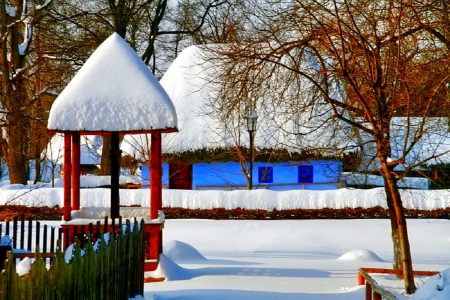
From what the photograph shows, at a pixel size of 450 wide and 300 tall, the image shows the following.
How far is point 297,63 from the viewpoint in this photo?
10547 mm

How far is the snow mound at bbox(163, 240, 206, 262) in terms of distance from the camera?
13.1 meters

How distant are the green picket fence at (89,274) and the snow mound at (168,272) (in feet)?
5.80

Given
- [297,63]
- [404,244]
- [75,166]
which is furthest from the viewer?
[75,166]

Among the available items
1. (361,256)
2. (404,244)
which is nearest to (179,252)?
(361,256)

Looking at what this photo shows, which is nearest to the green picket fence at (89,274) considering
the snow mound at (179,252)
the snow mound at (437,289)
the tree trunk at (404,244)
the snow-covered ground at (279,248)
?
the snow-covered ground at (279,248)

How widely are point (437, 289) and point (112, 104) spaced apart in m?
7.22

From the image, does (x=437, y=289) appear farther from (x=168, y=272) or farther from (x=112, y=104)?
(x=112, y=104)

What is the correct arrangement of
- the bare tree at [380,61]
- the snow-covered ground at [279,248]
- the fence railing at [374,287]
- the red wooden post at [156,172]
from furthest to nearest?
1. the red wooden post at [156,172]
2. the snow-covered ground at [279,248]
3. the bare tree at [380,61]
4. the fence railing at [374,287]

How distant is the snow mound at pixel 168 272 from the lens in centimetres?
1067

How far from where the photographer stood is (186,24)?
34.0 meters

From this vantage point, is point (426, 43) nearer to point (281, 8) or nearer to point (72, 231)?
point (281, 8)

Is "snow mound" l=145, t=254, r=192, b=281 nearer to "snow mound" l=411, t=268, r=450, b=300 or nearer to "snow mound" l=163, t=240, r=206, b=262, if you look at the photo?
"snow mound" l=163, t=240, r=206, b=262

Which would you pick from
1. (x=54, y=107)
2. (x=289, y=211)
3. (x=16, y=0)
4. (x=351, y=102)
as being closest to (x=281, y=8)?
(x=351, y=102)

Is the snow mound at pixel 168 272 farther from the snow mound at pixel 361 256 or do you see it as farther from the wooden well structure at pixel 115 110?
the snow mound at pixel 361 256
